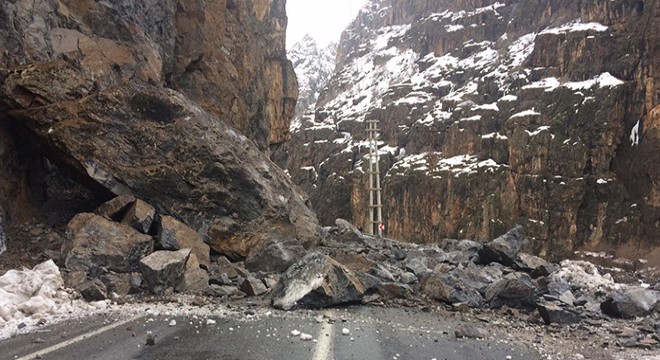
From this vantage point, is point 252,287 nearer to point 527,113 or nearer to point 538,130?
point 538,130

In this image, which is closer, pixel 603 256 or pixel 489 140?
pixel 603 256

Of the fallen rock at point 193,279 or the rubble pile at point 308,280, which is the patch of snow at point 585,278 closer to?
the rubble pile at point 308,280

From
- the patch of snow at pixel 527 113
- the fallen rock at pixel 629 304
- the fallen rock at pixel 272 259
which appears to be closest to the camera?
the fallen rock at pixel 629 304

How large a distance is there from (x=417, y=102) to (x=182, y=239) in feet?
317

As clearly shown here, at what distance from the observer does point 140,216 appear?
9.95m

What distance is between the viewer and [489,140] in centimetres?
8100

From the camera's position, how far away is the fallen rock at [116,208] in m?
A: 9.96

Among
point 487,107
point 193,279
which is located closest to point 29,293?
point 193,279

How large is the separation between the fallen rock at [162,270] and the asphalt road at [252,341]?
5.16 ft

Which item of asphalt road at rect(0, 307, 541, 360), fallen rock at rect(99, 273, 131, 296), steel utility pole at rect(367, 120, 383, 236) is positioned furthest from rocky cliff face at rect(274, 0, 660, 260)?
asphalt road at rect(0, 307, 541, 360)

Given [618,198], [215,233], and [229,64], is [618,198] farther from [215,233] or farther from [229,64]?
[215,233]

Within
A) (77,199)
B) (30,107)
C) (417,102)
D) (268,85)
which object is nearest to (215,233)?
(77,199)

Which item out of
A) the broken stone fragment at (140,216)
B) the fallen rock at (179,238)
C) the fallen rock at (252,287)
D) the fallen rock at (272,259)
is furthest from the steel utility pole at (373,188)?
the fallen rock at (252,287)

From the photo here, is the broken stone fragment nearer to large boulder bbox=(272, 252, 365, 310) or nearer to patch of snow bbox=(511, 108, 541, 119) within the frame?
large boulder bbox=(272, 252, 365, 310)
